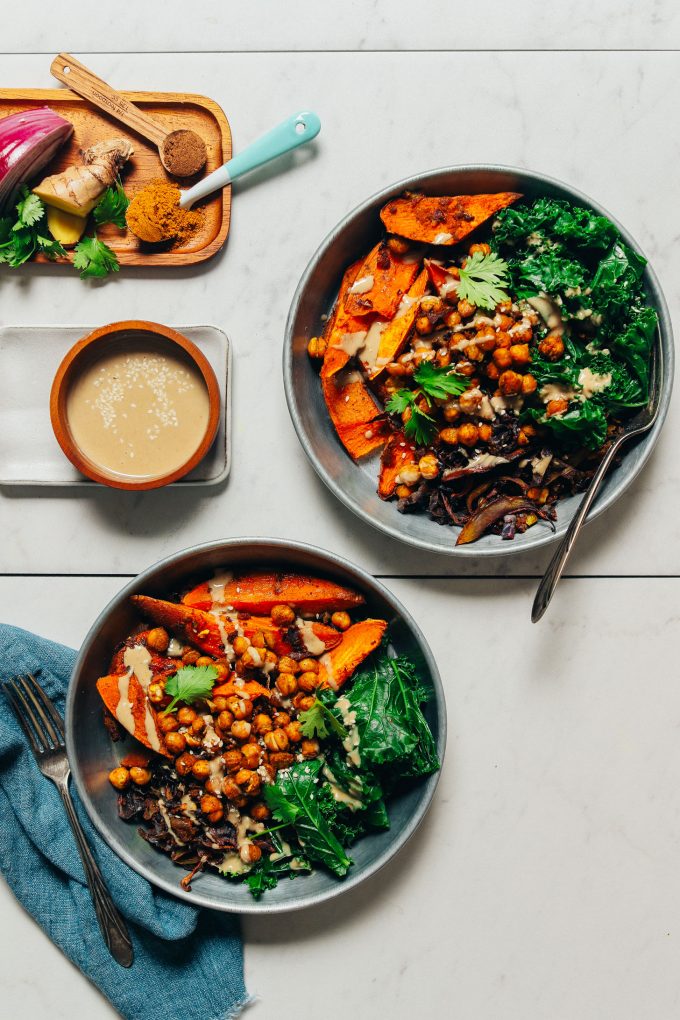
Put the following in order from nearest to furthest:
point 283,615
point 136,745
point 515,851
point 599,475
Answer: point 599,475 → point 283,615 → point 136,745 → point 515,851

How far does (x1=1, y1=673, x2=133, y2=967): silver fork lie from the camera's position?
2.11 m

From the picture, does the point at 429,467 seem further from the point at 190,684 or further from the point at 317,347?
the point at 190,684

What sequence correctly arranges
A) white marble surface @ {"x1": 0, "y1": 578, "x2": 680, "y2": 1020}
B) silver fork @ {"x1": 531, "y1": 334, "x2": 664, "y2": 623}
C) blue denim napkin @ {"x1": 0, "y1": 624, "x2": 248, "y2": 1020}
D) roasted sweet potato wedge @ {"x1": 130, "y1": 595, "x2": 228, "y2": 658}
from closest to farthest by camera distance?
silver fork @ {"x1": 531, "y1": 334, "x2": 664, "y2": 623} < roasted sweet potato wedge @ {"x1": 130, "y1": 595, "x2": 228, "y2": 658} < blue denim napkin @ {"x1": 0, "y1": 624, "x2": 248, "y2": 1020} < white marble surface @ {"x1": 0, "y1": 578, "x2": 680, "y2": 1020}

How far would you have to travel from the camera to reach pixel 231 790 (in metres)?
2.00

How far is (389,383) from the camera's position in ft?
6.84

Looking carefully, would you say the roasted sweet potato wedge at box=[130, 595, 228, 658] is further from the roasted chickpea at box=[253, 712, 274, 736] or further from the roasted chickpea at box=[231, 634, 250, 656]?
the roasted chickpea at box=[253, 712, 274, 736]

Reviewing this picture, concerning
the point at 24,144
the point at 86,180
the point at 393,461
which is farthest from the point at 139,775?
the point at 24,144

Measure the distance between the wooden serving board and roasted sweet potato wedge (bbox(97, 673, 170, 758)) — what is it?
1.15 m

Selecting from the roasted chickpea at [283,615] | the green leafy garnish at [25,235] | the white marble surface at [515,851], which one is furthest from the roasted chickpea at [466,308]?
the green leafy garnish at [25,235]

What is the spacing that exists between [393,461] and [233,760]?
89cm

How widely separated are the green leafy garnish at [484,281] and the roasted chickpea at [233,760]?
1.30 metres

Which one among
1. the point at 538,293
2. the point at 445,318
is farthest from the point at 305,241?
the point at 538,293

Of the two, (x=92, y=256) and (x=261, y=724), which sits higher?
(x=92, y=256)

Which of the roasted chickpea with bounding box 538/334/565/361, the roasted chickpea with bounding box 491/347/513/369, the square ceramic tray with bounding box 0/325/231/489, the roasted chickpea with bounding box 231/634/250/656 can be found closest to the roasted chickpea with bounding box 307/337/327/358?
the square ceramic tray with bounding box 0/325/231/489
